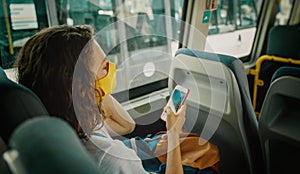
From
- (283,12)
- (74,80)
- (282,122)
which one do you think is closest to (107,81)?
(74,80)

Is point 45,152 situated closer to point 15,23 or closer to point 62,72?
point 62,72

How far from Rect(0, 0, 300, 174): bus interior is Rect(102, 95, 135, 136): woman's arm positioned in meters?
0.32

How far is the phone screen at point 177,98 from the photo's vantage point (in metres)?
1.32

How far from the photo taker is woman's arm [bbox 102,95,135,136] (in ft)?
5.11

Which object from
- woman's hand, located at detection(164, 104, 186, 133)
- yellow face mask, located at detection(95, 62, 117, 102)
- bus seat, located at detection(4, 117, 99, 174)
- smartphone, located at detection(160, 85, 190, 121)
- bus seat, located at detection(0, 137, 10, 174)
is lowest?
woman's hand, located at detection(164, 104, 186, 133)

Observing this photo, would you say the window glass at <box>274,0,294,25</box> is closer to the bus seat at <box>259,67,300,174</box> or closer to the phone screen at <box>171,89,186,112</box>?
the bus seat at <box>259,67,300,174</box>

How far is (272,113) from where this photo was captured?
1.51 metres

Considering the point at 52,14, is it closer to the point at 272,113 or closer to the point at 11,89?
the point at 11,89

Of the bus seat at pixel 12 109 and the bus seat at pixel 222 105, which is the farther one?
the bus seat at pixel 222 105

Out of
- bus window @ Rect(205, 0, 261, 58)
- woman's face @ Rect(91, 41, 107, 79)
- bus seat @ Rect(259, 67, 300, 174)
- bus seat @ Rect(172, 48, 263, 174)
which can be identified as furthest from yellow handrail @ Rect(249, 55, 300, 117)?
woman's face @ Rect(91, 41, 107, 79)

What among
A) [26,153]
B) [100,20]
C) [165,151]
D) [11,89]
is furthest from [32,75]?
[100,20]

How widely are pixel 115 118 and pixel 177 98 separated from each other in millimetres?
440

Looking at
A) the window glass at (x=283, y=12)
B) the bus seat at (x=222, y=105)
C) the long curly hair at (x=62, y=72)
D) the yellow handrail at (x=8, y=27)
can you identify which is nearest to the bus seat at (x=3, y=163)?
the long curly hair at (x=62, y=72)

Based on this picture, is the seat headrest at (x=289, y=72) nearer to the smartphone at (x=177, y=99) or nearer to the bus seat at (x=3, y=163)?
the smartphone at (x=177, y=99)
